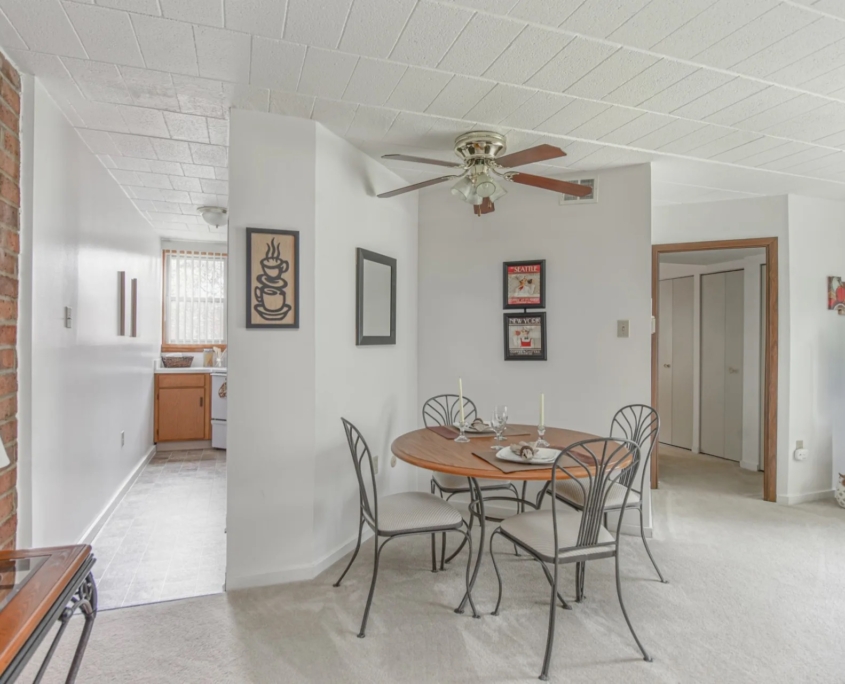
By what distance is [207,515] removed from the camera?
11.7ft

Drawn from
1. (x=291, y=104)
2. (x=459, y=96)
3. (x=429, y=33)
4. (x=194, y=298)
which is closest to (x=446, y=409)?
(x=459, y=96)

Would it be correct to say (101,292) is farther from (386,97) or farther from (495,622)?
(495,622)

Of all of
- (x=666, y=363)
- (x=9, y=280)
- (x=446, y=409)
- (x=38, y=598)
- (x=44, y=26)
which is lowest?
(x=38, y=598)

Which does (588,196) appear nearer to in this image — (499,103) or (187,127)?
(499,103)

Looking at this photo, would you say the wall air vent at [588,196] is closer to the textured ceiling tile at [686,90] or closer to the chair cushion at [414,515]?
the textured ceiling tile at [686,90]

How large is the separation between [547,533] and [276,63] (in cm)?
227

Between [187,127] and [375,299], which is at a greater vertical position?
[187,127]

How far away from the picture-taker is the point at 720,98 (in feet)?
7.71

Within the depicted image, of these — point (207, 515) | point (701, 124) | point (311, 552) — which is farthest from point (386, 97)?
point (207, 515)

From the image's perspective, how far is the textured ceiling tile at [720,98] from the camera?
222 centimetres

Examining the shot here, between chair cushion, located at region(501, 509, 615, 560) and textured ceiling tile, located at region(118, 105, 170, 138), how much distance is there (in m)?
2.64

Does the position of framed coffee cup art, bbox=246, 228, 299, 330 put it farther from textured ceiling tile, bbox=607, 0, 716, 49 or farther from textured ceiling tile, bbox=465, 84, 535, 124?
textured ceiling tile, bbox=607, 0, 716, 49

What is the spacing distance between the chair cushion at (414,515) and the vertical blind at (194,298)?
4.34 meters

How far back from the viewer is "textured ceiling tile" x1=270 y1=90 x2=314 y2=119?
2.36 m
